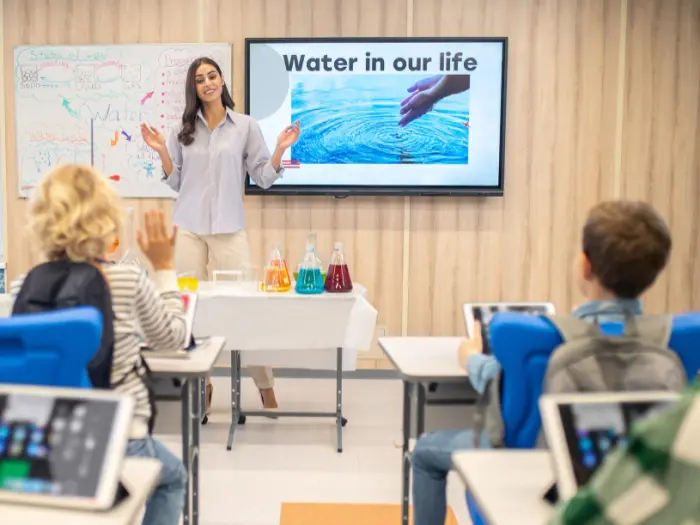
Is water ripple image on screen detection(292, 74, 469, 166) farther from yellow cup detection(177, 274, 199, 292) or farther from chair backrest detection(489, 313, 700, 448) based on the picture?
chair backrest detection(489, 313, 700, 448)

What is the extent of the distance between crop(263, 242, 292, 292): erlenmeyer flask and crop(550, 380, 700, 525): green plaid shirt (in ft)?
8.26

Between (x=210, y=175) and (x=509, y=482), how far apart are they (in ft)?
8.71

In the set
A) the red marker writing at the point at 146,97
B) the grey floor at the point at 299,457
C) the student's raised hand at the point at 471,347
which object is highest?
the red marker writing at the point at 146,97

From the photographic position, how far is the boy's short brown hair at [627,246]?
1.33 metres

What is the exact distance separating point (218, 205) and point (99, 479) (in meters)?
2.57

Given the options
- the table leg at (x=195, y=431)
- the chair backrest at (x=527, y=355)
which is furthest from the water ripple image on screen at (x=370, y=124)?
the chair backrest at (x=527, y=355)

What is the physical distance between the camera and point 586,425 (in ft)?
3.09

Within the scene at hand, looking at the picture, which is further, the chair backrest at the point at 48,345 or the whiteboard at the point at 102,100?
the whiteboard at the point at 102,100

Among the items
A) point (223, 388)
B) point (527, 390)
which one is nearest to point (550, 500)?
point (527, 390)

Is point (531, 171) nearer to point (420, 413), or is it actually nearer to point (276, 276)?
point (276, 276)

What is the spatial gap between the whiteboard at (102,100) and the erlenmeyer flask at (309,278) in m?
1.81

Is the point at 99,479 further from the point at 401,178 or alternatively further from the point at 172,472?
the point at 401,178

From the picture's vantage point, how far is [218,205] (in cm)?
338

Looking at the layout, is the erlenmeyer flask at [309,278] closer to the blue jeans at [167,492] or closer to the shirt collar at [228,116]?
the shirt collar at [228,116]
